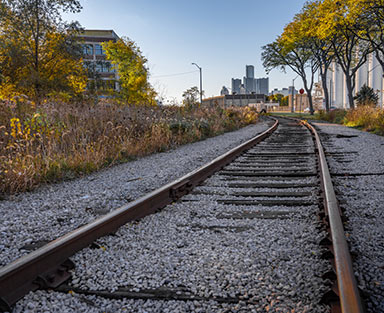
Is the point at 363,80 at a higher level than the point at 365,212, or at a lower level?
higher

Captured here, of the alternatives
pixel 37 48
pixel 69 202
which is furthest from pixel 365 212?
pixel 37 48

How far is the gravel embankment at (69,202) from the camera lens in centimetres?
288

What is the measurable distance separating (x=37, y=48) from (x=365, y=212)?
22470 mm

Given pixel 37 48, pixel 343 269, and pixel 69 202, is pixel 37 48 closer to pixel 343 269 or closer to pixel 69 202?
pixel 69 202

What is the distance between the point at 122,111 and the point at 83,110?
1.13m

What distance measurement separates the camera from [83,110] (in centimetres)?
812

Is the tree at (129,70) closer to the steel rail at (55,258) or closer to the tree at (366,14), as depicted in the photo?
the tree at (366,14)

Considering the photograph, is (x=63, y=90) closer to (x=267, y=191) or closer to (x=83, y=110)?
(x=83, y=110)

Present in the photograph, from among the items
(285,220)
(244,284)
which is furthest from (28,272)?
(285,220)

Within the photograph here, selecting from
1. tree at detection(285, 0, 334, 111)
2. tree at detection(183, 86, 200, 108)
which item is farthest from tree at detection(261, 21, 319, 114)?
tree at detection(183, 86, 200, 108)

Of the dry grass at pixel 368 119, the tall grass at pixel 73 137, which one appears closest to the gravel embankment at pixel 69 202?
the tall grass at pixel 73 137

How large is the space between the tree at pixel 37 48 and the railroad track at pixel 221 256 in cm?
1822

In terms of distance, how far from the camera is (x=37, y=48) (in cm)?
2117

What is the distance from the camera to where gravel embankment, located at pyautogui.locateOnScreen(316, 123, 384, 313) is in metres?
1.99
